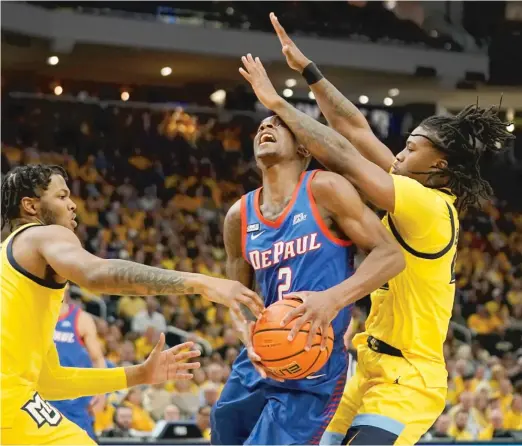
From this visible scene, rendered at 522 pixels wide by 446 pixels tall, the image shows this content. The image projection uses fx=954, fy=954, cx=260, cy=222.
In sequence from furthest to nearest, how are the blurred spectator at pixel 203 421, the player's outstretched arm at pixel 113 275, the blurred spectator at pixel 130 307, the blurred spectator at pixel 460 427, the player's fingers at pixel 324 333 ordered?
Result: the blurred spectator at pixel 130 307
the blurred spectator at pixel 460 427
the blurred spectator at pixel 203 421
the player's fingers at pixel 324 333
the player's outstretched arm at pixel 113 275

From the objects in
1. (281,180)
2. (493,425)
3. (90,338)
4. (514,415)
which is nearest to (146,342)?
(493,425)

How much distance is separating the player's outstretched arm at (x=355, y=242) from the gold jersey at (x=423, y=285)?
0.54ft

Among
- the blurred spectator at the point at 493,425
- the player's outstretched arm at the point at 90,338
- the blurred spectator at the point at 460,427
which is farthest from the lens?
the blurred spectator at the point at 460,427

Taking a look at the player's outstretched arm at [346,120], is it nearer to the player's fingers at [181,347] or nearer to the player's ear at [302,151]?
the player's ear at [302,151]

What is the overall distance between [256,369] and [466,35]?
14876 mm

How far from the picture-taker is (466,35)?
17781mm

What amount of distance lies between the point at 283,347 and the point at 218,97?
1564 cm

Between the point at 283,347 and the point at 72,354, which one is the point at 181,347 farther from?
the point at 72,354

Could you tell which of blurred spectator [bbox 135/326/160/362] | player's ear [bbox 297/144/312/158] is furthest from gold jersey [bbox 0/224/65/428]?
blurred spectator [bbox 135/326/160/362]

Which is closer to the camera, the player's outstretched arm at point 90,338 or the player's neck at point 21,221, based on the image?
the player's neck at point 21,221

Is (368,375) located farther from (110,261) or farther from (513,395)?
(513,395)

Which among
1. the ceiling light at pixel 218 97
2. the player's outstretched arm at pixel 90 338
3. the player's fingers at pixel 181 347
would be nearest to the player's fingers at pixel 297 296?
Result: the player's fingers at pixel 181 347

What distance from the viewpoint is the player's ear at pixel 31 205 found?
14.1 feet

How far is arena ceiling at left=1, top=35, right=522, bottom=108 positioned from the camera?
1644 centimetres
